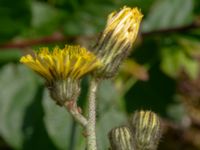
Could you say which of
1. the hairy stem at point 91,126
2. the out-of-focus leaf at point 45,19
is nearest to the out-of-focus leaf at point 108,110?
the out-of-focus leaf at point 45,19

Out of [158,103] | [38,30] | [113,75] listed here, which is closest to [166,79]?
[158,103]

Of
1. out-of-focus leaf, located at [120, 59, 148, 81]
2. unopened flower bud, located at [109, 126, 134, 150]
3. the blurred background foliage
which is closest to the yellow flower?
unopened flower bud, located at [109, 126, 134, 150]

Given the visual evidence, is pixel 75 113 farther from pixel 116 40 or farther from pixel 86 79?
pixel 86 79

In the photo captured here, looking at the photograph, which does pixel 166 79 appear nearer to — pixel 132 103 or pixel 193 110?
pixel 132 103

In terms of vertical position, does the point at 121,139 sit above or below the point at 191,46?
below

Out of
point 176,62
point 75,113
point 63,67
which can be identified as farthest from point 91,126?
point 176,62

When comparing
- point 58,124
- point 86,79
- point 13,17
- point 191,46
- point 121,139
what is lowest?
point 121,139
